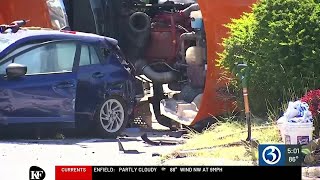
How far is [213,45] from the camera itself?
12461 millimetres

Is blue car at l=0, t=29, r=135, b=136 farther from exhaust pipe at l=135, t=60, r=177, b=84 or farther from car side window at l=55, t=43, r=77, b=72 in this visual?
exhaust pipe at l=135, t=60, r=177, b=84

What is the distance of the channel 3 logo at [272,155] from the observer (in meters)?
7.83

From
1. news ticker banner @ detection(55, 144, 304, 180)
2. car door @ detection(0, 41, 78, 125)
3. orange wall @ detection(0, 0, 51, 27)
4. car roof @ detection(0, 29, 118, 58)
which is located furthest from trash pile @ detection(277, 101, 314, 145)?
orange wall @ detection(0, 0, 51, 27)

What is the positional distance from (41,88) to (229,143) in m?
3.11

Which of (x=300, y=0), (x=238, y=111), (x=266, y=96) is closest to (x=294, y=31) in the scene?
(x=300, y=0)

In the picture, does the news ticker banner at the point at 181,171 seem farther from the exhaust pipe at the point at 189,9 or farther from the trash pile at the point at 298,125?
the exhaust pipe at the point at 189,9

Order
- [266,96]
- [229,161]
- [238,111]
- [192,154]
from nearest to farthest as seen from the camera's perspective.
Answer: [229,161], [192,154], [266,96], [238,111]

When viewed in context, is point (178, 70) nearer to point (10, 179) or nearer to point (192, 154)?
point (192, 154)

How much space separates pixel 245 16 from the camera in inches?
465

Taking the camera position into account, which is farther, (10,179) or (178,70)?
(178,70)

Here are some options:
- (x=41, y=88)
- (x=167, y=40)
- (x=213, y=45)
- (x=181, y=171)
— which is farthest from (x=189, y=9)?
(x=181, y=171)

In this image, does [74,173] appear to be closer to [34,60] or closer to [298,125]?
[298,125]

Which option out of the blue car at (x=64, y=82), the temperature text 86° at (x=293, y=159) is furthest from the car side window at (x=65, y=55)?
the temperature text 86° at (x=293, y=159)

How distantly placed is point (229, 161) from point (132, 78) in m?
4.43
